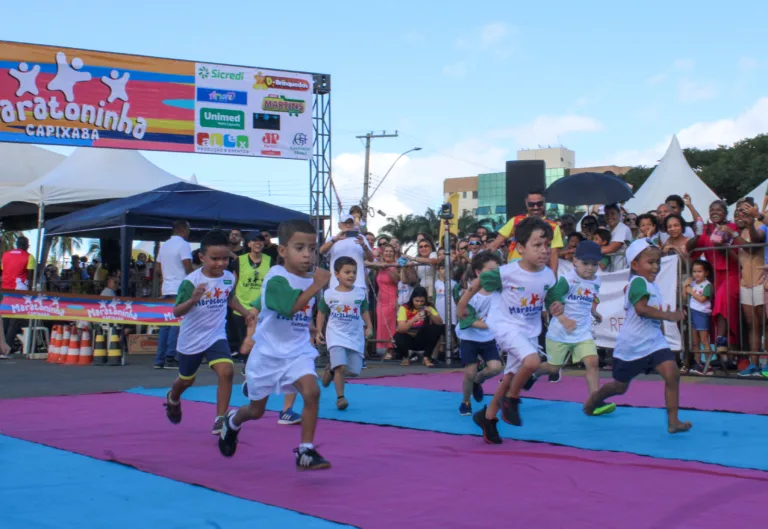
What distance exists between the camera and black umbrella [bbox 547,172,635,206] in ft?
44.4

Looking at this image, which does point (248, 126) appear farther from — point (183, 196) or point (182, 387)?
point (182, 387)

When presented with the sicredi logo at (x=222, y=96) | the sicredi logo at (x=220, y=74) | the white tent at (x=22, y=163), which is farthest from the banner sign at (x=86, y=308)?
the white tent at (x=22, y=163)

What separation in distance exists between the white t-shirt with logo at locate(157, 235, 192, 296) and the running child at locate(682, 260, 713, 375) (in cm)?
716

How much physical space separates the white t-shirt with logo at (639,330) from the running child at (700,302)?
4433mm

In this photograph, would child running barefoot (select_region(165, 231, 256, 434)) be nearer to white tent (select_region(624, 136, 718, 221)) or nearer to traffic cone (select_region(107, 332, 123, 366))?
traffic cone (select_region(107, 332, 123, 366))

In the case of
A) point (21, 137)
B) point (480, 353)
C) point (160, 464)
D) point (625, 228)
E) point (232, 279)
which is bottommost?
point (160, 464)

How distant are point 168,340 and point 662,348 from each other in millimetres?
9161

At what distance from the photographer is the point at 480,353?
864cm

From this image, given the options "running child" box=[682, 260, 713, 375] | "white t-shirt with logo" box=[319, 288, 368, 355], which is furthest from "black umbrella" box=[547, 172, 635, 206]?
"white t-shirt with logo" box=[319, 288, 368, 355]

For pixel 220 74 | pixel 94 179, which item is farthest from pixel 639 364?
pixel 94 179

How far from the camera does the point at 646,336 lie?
7.11 metres

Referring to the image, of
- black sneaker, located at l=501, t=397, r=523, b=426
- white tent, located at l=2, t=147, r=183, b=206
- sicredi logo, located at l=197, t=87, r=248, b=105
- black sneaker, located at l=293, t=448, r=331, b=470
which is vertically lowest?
black sneaker, located at l=293, t=448, r=331, b=470

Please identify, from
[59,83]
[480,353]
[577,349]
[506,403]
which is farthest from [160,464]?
[59,83]

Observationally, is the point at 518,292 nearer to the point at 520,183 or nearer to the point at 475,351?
the point at 475,351
